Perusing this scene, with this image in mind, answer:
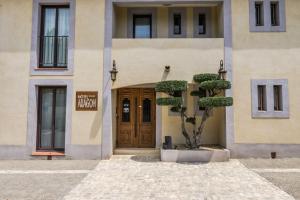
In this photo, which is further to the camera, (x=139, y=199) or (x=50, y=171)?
(x=50, y=171)

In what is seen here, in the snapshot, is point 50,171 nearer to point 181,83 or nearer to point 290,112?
point 181,83

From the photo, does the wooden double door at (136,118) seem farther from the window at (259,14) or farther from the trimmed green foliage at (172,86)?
the window at (259,14)

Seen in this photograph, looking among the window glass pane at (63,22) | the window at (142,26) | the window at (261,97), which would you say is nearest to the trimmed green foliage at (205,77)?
the window at (261,97)

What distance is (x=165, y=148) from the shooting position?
901cm

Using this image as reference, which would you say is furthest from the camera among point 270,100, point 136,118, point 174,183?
point 136,118

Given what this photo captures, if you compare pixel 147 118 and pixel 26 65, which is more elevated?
pixel 26 65

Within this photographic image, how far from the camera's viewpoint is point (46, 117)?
9492mm

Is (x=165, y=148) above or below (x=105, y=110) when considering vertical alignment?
below

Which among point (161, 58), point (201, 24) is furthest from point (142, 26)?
point (201, 24)

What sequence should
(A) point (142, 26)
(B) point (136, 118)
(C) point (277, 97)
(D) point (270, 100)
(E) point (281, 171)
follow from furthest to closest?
(A) point (142, 26) → (B) point (136, 118) → (C) point (277, 97) → (D) point (270, 100) → (E) point (281, 171)

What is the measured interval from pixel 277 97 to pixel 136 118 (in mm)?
5396

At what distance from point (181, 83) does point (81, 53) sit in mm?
3863

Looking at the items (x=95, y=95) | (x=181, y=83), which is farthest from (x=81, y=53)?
(x=181, y=83)

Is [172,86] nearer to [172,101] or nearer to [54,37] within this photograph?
[172,101]
